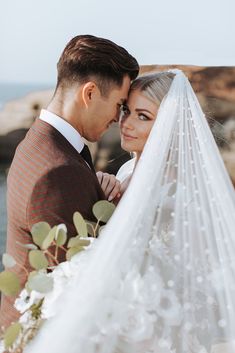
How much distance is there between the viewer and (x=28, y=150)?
142 cm

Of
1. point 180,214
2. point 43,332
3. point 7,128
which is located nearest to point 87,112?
point 180,214

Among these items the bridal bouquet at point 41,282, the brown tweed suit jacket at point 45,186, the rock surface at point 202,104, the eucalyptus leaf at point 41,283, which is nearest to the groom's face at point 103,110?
the brown tweed suit jacket at point 45,186

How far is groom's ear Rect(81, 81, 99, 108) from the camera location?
4.92ft

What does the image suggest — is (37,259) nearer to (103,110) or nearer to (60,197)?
(60,197)

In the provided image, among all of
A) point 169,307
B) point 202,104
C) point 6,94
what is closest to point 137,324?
point 169,307

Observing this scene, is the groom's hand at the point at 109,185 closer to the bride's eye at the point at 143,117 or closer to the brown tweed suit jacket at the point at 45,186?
the bride's eye at the point at 143,117

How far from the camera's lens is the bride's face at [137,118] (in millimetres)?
1839

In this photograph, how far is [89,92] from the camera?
1.51 m

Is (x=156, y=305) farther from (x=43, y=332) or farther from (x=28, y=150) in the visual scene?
(x=28, y=150)

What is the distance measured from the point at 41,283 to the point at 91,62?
614 mm

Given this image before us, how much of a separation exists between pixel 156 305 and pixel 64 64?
2.28 ft

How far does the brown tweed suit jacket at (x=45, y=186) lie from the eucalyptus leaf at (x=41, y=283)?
0.63ft

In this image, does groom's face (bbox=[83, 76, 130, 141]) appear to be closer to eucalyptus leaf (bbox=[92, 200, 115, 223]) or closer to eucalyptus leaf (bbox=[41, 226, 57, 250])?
eucalyptus leaf (bbox=[92, 200, 115, 223])

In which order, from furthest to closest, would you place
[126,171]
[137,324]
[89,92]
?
[126,171] → [89,92] → [137,324]
